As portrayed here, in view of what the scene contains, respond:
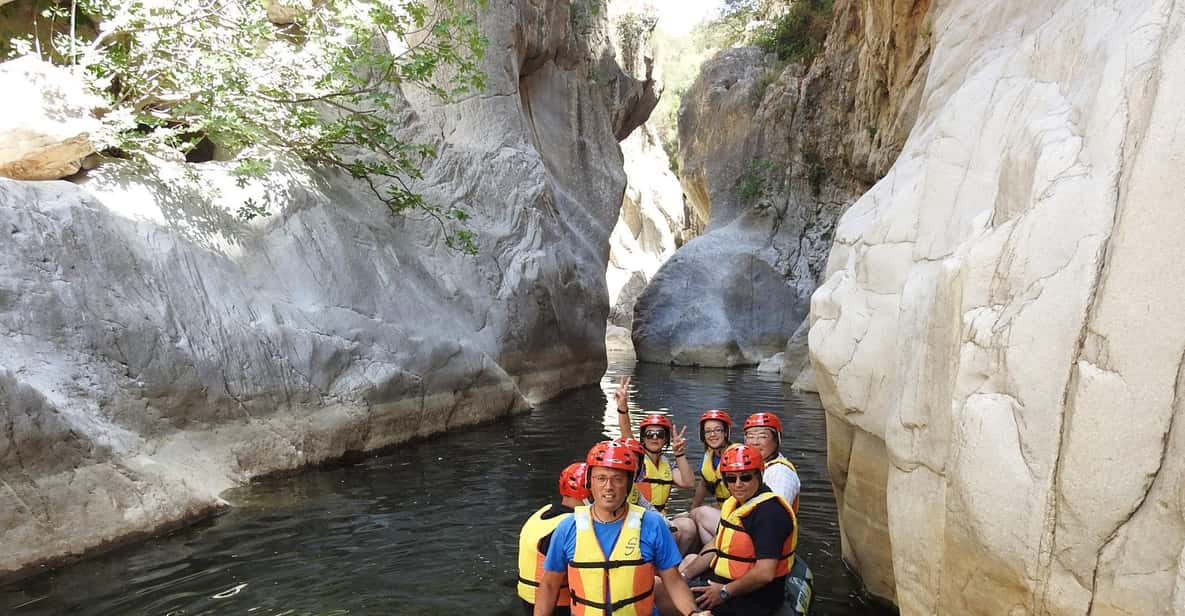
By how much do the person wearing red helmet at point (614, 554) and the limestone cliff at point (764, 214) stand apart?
68.2 ft

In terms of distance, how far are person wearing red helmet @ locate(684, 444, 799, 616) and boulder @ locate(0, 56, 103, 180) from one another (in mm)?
8205

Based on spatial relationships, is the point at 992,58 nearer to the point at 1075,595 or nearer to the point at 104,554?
the point at 1075,595

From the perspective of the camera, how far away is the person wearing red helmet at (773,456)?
567 centimetres

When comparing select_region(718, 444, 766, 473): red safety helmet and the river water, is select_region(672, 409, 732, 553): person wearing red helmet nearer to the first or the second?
the river water

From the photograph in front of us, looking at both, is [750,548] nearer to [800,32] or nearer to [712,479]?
[712,479]

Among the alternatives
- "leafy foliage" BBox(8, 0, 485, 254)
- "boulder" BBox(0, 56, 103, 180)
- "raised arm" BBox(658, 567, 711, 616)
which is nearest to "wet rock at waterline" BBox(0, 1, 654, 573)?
"boulder" BBox(0, 56, 103, 180)

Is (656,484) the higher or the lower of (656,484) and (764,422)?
the lower

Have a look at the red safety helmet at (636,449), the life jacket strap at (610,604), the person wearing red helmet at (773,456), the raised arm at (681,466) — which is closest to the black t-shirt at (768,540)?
the red safety helmet at (636,449)

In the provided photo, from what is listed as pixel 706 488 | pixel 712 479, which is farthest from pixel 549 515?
pixel 706 488

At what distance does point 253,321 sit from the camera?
985cm

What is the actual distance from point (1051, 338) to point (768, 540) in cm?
205

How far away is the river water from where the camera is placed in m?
5.79

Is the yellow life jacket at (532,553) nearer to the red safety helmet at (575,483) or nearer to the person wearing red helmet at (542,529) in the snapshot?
the person wearing red helmet at (542,529)

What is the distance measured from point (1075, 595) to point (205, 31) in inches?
429
